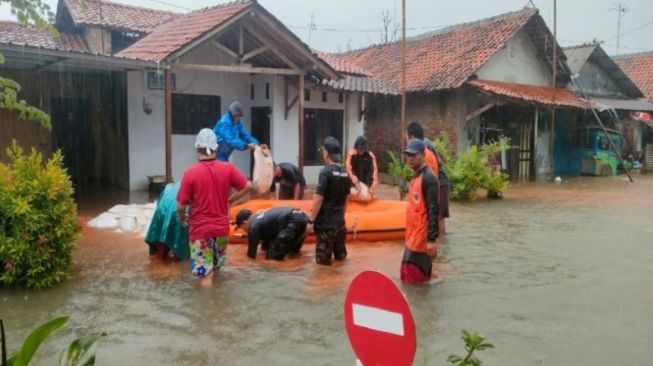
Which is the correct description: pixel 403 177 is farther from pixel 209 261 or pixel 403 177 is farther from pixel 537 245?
pixel 209 261

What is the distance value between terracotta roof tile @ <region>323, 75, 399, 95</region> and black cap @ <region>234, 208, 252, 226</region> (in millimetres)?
7695

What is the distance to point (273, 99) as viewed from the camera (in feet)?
48.2

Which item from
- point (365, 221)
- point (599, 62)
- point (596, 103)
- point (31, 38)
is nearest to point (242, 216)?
point (365, 221)

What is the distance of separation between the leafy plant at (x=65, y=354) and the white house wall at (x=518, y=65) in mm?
18332

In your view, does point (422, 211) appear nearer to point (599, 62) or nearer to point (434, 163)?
point (434, 163)

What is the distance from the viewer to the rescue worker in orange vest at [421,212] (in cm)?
593

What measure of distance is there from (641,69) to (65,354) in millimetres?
31775

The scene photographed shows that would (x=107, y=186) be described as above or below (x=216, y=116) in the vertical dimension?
below

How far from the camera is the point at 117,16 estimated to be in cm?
1792

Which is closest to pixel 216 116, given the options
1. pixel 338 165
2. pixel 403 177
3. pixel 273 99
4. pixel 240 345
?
pixel 273 99

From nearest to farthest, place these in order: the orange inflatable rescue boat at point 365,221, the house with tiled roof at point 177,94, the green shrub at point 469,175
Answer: the orange inflatable rescue boat at point 365,221
the house with tiled roof at point 177,94
the green shrub at point 469,175

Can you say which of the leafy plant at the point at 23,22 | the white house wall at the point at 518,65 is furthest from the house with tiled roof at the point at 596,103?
the leafy plant at the point at 23,22

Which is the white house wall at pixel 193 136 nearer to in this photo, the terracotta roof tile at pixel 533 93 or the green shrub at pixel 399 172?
the green shrub at pixel 399 172

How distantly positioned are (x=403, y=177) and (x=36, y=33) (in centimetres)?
1022
